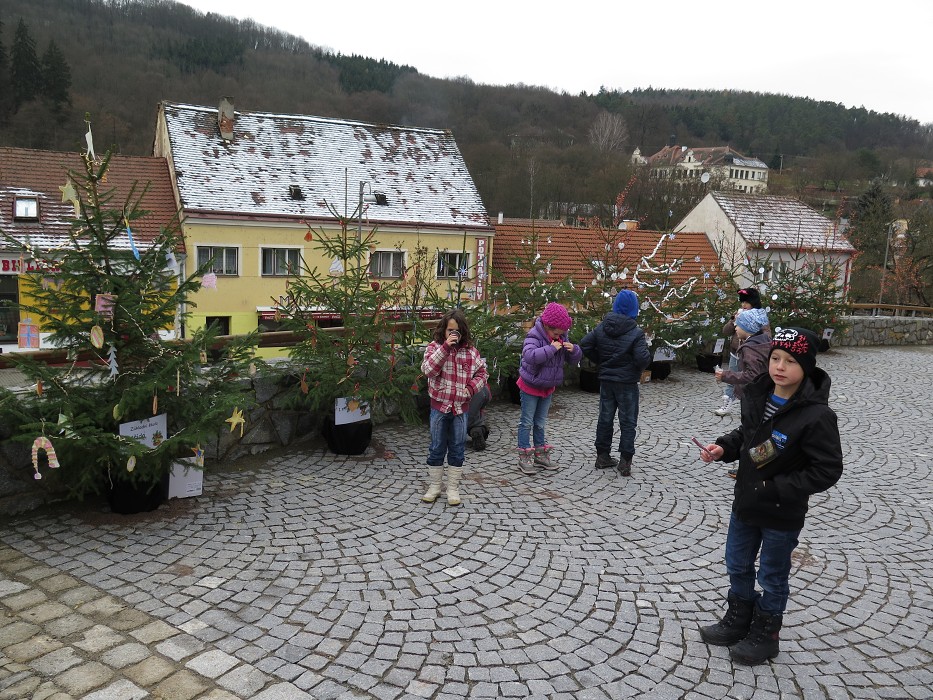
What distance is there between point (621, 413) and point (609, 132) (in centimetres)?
5803

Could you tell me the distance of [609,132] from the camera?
60.4 m

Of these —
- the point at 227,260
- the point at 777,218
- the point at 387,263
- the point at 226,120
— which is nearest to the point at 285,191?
the point at 227,260

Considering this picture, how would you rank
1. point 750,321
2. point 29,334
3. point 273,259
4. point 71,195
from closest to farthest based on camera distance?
point 71,195 < point 29,334 < point 750,321 < point 273,259

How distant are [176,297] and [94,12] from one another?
67.2 m

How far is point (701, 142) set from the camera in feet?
243

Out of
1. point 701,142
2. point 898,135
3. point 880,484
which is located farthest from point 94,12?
point 898,135

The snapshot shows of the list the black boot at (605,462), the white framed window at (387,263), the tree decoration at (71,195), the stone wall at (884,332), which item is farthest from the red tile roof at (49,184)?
the stone wall at (884,332)

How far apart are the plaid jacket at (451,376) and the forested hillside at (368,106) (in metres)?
26.1

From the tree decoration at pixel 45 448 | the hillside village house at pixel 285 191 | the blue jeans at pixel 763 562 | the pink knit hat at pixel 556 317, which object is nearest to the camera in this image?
the blue jeans at pixel 763 562

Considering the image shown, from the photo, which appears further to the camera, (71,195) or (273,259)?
(273,259)

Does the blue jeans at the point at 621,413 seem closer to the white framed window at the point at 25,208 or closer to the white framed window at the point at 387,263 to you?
the white framed window at the point at 387,263

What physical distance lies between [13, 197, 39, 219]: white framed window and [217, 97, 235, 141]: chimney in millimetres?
6907

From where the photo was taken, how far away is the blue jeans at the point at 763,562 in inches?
146

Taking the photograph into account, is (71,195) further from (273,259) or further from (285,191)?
(285,191)
